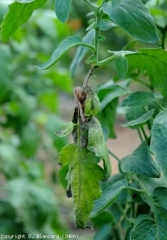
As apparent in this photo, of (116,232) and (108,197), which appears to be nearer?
(108,197)

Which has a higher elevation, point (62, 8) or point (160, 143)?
point (62, 8)

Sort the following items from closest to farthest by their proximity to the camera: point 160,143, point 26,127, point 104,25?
point 160,143
point 104,25
point 26,127

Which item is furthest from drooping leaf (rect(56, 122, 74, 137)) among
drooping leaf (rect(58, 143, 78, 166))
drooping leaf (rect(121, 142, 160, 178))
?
drooping leaf (rect(121, 142, 160, 178))

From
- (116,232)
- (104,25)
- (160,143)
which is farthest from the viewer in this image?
(116,232)

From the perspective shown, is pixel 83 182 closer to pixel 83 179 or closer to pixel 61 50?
pixel 83 179

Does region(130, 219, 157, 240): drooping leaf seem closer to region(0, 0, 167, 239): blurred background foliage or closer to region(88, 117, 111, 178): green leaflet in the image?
region(88, 117, 111, 178): green leaflet

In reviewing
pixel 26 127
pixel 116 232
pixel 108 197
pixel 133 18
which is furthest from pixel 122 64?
pixel 26 127

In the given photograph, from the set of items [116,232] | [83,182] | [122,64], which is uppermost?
[122,64]
